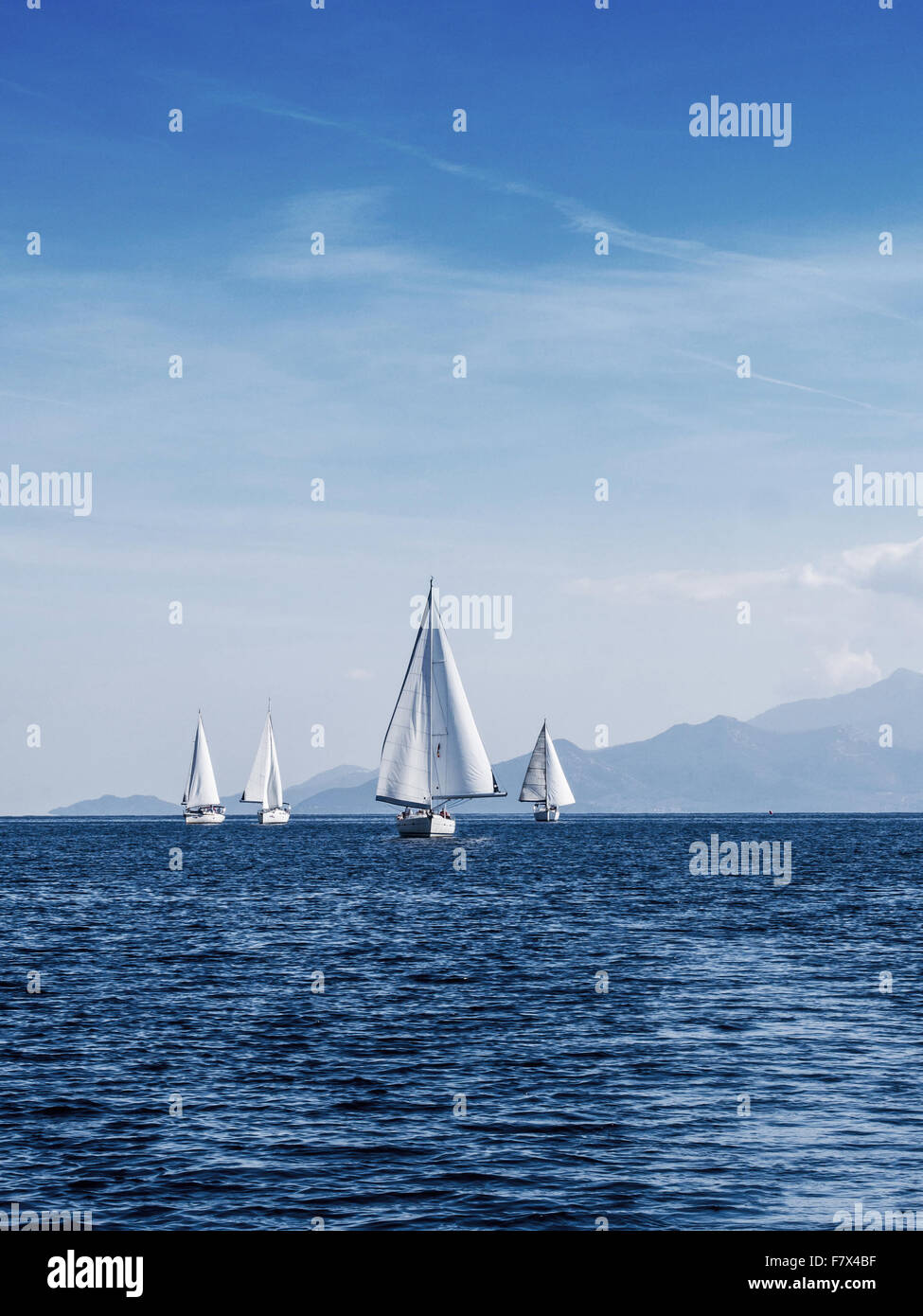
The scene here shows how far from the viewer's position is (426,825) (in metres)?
136

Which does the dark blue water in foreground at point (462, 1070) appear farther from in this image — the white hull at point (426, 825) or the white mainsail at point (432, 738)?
the white hull at point (426, 825)

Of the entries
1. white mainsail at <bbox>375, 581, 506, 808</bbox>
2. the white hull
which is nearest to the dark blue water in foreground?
white mainsail at <bbox>375, 581, 506, 808</bbox>

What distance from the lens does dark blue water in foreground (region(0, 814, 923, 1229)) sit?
2191 centimetres

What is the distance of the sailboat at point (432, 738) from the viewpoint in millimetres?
114875

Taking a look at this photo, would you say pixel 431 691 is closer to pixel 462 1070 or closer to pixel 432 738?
pixel 432 738

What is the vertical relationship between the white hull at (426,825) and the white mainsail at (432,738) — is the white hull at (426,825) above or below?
below

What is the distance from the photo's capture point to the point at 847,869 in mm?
119500

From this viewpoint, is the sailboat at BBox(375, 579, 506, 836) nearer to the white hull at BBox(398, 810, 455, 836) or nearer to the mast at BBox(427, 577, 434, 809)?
the mast at BBox(427, 577, 434, 809)

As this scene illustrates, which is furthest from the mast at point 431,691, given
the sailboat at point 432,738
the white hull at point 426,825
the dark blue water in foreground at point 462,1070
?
the dark blue water in foreground at point 462,1070

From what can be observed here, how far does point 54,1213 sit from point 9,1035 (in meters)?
16.2

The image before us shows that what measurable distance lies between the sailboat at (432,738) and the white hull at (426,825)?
13.8 meters

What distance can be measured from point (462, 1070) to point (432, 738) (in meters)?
86.0

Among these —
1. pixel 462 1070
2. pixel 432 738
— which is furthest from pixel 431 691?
pixel 462 1070
